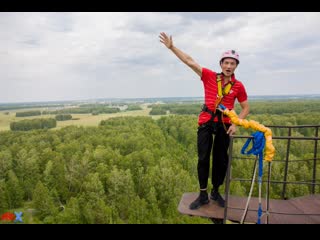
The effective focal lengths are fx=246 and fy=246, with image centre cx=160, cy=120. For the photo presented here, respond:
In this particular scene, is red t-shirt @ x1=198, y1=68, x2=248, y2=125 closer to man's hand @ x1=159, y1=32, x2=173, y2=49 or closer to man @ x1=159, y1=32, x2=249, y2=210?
man @ x1=159, y1=32, x2=249, y2=210

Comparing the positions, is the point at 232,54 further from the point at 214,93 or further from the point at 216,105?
the point at 216,105

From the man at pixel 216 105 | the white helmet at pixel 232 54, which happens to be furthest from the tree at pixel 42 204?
Result: the white helmet at pixel 232 54

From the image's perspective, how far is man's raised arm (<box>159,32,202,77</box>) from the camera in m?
3.89

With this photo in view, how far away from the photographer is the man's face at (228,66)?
3910 millimetres

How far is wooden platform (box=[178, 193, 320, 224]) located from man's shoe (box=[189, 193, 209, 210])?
0.06 meters

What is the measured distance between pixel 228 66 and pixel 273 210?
2.59 meters

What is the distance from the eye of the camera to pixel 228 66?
3904mm

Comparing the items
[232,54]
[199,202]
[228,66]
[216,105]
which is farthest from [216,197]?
[232,54]

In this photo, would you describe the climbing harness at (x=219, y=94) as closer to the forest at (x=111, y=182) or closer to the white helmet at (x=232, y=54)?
the white helmet at (x=232, y=54)
